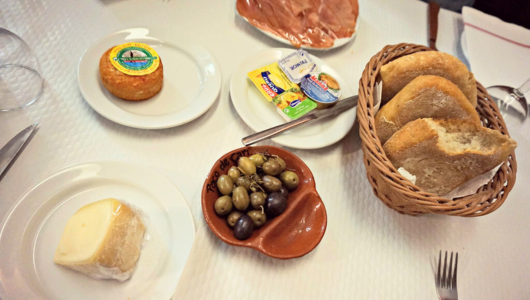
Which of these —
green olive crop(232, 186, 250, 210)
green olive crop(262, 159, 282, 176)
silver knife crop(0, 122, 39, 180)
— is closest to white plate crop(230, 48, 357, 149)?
green olive crop(262, 159, 282, 176)

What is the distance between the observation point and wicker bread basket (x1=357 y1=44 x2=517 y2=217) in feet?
2.45

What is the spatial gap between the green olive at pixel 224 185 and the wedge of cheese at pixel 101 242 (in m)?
0.21

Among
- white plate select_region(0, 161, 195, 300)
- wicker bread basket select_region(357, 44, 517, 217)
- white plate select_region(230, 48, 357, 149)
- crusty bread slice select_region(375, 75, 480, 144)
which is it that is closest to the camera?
white plate select_region(0, 161, 195, 300)

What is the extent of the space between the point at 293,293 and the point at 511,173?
0.66 meters

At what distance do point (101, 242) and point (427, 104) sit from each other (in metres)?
0.87

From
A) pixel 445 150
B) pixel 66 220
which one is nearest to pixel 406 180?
pixel 445 150

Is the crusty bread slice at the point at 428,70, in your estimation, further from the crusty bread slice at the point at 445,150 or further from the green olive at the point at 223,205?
the green olive at the point at 223,205

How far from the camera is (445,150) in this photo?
79cm

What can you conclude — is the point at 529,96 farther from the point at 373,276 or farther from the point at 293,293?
the point at 293,293

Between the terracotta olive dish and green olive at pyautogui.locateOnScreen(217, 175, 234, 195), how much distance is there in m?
0.02

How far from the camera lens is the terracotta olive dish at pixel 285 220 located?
2.40 ft

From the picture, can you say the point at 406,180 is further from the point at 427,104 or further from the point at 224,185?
the point at 224,185

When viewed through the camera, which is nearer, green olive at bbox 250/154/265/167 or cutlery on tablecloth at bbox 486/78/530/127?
green olive at bbox 250/154/265/167

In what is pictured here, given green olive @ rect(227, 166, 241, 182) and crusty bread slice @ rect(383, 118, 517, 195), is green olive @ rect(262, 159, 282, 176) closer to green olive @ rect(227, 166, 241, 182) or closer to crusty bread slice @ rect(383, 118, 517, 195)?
green olive @ rect(227, 166, 241, 182)
